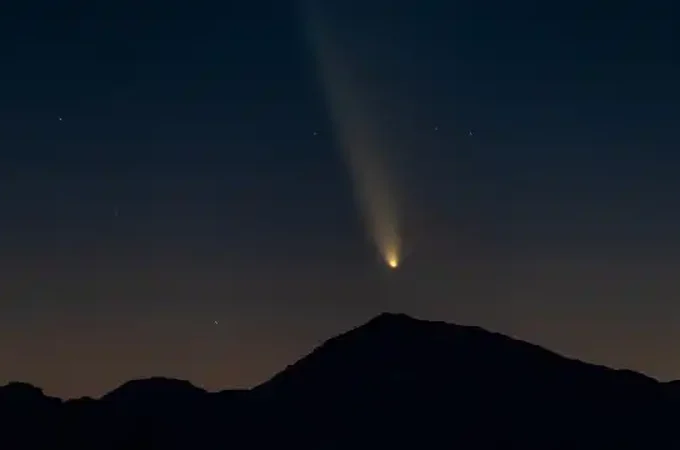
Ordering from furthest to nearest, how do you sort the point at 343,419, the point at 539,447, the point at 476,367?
the point at 476,367, the point at 343,419, the point at 539,447

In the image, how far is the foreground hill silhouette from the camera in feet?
283

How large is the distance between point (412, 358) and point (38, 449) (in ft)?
98.4

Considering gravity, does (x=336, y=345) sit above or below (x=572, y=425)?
above

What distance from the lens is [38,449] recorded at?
88000mm

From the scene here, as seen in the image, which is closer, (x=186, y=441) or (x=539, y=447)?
(x=539, y=447)

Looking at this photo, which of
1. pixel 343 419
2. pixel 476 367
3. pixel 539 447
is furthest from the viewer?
pixel 476 367

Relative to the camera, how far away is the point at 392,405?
89.6 meters

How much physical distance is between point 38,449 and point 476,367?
34592 mm

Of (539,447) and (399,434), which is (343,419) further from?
(539,447)

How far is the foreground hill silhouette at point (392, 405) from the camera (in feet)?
283

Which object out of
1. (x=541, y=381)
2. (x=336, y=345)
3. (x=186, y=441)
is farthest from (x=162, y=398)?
(x=541, y=381)

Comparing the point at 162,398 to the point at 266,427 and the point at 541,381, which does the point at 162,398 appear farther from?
the point at 541,381

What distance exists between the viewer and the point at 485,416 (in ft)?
288

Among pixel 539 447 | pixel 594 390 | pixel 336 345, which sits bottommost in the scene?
pixel 539 447
